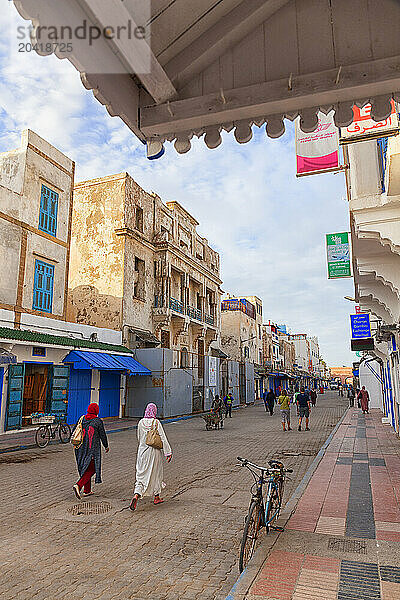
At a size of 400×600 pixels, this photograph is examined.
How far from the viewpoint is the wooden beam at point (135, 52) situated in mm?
2145

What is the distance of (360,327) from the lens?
70.1 feet

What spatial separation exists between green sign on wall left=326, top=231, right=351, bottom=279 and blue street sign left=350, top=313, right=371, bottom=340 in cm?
720

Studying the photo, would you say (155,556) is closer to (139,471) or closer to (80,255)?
(139,471)

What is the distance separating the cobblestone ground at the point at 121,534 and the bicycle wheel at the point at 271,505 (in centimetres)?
50

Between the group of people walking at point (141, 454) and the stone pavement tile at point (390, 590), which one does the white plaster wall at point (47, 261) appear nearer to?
the group of people walking at point (141, 454)

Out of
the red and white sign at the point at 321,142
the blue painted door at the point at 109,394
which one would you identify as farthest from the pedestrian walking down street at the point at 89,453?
the blue painted door at the point at 109,394

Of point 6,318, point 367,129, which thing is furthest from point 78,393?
point 367,129

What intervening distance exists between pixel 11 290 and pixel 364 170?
13.6m

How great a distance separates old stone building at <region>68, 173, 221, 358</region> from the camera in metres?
26.0

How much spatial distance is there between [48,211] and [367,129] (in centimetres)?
1605

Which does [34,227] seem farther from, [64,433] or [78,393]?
[64,433]

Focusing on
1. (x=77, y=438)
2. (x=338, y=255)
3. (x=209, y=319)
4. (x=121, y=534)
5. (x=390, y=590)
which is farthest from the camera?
(x=209, y=319)

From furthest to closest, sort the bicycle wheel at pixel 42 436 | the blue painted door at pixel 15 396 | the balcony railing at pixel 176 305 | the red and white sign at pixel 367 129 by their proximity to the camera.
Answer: the balcony railing at pixel 176 305
the blue painted door at pixel 15 396
the bicycle wheel at pixel 42 436
the red and white sign at pixel 367 129

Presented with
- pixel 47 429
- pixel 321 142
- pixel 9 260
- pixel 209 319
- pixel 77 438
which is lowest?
pixel 47 429
